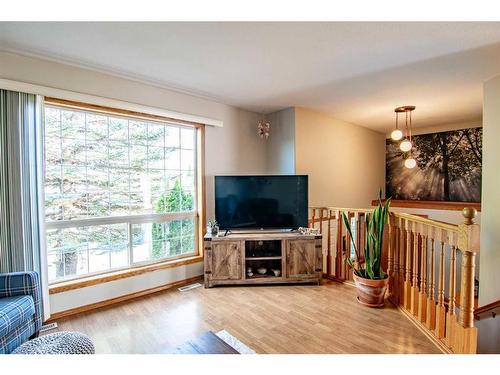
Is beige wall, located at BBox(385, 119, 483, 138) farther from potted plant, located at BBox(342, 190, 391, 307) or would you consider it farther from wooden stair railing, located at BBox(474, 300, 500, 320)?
potted plant, located at BBox(342, 190, 391, 307)

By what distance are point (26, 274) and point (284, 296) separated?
2261 mm

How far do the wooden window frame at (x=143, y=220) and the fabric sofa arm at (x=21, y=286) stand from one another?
45 cm

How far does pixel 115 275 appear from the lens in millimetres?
2434

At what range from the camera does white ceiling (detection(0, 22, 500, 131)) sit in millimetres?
1628

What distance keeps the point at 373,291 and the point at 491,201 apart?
153 centimetres

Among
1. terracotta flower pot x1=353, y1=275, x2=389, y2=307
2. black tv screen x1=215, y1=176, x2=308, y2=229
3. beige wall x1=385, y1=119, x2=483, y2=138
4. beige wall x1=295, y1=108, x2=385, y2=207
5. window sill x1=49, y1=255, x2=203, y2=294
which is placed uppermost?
beige wall x1=385, y1=119, x2=483, y2=138

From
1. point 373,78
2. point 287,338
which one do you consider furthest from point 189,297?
point 373,78

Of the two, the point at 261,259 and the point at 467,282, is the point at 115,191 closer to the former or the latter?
the point at 261,259

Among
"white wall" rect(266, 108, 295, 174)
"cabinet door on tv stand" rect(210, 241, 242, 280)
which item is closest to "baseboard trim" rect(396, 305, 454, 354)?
"cabinet door on tv stand" rect(210, 241, 242, 280)

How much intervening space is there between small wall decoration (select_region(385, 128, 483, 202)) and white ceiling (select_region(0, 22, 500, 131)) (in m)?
1.57

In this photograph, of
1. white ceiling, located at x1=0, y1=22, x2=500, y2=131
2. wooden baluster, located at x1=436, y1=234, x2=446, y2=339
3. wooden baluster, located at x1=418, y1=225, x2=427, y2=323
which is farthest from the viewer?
wooden baluster, located at x1=418, y1=225, x2=427, y2=323

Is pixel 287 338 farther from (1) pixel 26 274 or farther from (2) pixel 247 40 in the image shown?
(2) pixel 247 40

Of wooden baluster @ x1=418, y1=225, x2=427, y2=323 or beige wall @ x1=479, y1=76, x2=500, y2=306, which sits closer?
wooden baluster @ x1=418, y1=225, x2=427, y2=323
